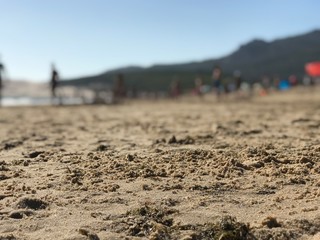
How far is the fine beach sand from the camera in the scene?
11.1ft

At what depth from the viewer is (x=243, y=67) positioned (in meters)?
105

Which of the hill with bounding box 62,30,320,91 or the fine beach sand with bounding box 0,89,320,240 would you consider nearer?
the fine beach sand with bounding box 0,89,320,240

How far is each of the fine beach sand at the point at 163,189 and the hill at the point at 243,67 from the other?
66.1m

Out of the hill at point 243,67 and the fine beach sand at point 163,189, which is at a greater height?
the hill at point 243,67

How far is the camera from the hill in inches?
3255

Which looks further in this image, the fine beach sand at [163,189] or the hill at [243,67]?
the hill at [243,67]

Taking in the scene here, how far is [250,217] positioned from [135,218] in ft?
2.91

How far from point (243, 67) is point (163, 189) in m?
103

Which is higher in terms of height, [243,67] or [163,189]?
[243,67]

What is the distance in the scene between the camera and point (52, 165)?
16.9 feet

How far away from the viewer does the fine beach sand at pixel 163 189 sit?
3.37 m

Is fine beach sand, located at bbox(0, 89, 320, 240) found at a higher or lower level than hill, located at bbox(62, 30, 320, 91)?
lower

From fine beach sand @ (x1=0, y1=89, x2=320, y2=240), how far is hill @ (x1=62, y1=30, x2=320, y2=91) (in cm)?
6615

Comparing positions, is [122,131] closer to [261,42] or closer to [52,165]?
[52,165]
